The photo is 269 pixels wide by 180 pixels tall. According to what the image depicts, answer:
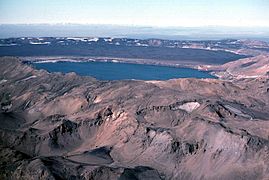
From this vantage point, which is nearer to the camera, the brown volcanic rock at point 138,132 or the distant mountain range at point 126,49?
the brown volcanic rock at point 138,132

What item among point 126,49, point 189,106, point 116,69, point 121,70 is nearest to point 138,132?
point 189,106

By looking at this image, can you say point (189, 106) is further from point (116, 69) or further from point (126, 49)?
point (126, 49)

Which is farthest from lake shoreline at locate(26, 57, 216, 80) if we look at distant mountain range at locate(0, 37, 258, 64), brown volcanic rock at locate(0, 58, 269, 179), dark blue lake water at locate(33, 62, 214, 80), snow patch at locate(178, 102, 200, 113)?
snow patch at locate(178, 102, 200, 113)

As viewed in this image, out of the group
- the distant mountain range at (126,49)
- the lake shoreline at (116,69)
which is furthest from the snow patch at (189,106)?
the distant mountain range at (126,49)

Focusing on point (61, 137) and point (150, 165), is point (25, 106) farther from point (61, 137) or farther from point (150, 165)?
A: point (150, 165)

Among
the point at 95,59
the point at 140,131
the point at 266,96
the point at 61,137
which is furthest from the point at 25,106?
the point at 95,59

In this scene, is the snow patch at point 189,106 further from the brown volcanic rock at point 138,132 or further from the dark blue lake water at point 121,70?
the dark blue lake water at point 121,70
